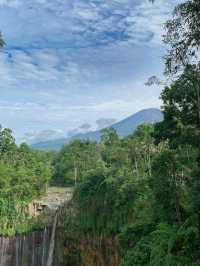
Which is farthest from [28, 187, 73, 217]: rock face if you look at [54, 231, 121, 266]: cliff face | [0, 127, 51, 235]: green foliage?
[54, 231, 121, 266]: cliff face

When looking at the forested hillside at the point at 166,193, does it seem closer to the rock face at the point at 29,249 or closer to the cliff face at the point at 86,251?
the cliff face at the point at 86,251

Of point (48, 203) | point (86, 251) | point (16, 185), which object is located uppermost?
point (16, 185)

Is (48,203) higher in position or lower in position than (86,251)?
higher

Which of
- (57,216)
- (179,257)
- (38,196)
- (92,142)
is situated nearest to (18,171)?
(38,196)

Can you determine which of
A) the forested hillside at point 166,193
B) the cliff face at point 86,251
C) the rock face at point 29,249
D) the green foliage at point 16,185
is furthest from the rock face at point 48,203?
the rock face at point 29,249

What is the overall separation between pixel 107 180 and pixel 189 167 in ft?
44.1

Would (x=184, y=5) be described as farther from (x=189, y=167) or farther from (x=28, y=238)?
(x=28, y=238)

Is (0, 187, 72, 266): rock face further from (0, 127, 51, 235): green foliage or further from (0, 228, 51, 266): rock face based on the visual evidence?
(0, 127, 51, 235): green foliage

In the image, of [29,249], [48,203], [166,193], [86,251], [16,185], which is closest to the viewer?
[166,193]

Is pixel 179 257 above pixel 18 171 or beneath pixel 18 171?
beneath

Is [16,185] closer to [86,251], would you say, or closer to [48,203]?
[48,203]

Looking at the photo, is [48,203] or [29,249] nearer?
[29,249]

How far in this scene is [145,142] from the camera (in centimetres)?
3906

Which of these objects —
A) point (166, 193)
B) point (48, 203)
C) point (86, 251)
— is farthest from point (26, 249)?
point (48, 203)
